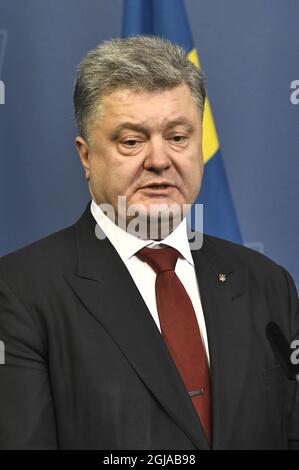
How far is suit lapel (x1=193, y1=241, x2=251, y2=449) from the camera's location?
1250 mm

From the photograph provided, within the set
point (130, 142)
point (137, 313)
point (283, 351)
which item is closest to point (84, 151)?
point (130, 142)

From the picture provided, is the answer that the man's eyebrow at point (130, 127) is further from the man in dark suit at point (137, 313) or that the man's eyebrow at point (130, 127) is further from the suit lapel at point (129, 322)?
the suit lapel at point (129, 322)

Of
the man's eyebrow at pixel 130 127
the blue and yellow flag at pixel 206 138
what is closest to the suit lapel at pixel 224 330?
the man's eyebrow at pixel 130 127

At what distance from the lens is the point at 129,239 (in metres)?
1.35

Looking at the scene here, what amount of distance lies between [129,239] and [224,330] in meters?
0.20

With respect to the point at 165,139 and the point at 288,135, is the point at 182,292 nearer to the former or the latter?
the point at 165,139

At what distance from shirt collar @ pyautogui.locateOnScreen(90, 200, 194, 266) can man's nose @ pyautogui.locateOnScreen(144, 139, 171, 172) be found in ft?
0.41

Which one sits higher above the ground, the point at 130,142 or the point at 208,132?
the point at 208,132

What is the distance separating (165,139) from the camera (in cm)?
129

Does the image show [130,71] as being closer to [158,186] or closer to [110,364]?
[158,186]

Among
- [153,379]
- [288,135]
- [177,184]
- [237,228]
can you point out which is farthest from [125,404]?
[288,135]

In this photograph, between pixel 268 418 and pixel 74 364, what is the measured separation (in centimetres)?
30
